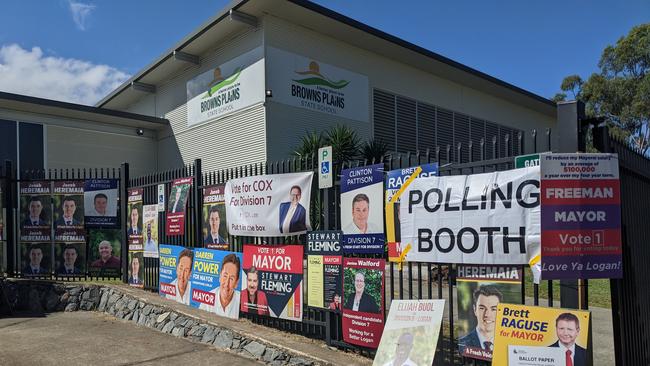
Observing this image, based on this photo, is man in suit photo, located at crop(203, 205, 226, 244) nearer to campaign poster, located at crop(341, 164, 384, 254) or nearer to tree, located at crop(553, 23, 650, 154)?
campaign poster, located at crop(341, 164, 384, 254)

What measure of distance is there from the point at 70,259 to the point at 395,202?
7724 mm

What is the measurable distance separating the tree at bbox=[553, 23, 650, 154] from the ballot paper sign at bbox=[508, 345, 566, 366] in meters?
31.9

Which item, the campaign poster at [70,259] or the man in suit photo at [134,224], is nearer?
the man in suit photo at [134,224]

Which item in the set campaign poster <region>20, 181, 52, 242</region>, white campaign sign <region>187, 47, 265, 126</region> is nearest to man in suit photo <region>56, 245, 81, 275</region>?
campaign poster <region>20, 181, 52, 242</region>

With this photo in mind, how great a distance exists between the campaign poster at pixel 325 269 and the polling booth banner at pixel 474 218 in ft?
3.53

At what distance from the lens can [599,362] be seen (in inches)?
235

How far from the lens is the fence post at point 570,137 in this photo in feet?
14.5

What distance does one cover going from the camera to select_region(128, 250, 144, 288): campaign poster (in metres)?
9.86

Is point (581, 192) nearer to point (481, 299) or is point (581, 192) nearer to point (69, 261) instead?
point (481, 299)

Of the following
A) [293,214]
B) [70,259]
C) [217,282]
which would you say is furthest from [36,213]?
[293,214]

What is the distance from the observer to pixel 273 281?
689 centimetres

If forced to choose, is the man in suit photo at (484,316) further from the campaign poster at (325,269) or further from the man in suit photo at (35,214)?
the man in suit photo at (35,214)

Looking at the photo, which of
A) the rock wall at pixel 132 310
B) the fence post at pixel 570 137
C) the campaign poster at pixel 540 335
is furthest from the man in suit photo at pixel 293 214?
the fence post at pixel 570 137

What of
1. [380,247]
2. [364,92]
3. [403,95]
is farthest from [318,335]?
[403,95]
